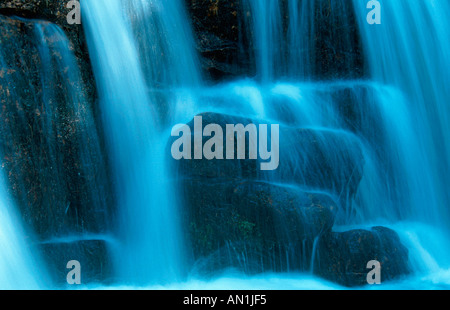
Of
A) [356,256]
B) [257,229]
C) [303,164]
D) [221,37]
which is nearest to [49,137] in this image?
[257,229]

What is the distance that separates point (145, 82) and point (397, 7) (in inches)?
186

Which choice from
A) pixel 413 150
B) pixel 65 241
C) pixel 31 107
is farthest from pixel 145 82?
pixel 413 150

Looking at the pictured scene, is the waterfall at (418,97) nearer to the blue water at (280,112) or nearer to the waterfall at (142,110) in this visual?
the blue water at (280,112)

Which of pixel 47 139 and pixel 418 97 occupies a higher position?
pixel 418 97

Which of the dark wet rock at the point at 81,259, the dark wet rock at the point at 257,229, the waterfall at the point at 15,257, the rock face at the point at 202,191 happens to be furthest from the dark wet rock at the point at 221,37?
the waterfall at the point at 15,257

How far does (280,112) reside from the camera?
7449 mm

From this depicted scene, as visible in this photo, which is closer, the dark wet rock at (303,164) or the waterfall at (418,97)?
the dark wet rock at (303,164)

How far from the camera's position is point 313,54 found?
28.6 feet

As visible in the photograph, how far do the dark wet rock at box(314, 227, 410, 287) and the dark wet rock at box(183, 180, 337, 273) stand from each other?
0.18 m

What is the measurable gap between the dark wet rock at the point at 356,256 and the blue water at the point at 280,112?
20 cm

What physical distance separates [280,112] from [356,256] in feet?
8.20

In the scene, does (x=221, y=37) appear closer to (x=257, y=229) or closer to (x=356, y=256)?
(x=257, y=229)

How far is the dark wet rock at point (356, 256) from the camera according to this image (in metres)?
5.89
